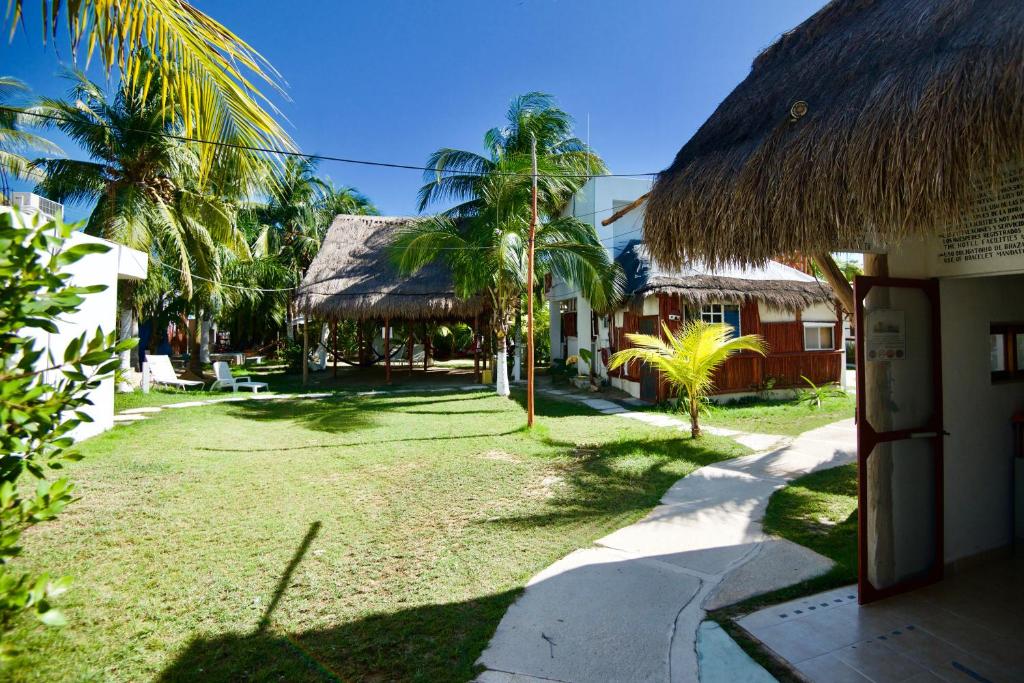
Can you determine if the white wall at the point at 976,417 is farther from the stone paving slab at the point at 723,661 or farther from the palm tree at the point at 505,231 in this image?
the palm tree at the point at 505,231

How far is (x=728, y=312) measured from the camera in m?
11.9

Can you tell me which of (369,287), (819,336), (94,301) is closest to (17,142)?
(94,301)

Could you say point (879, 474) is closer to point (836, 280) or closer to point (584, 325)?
point (836, 280)

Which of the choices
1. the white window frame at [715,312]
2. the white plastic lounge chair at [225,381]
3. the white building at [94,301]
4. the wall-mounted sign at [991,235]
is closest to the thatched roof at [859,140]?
the wall-mounted sign at [991,235]

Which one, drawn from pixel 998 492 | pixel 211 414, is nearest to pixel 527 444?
pixel 998 492

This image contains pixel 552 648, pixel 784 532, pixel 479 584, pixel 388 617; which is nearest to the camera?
pixel 552 648

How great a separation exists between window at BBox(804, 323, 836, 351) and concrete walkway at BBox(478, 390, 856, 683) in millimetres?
8968

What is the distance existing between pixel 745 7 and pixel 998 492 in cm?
695

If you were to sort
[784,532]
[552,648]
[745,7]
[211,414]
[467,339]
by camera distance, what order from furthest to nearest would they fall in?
[467,339] → [211,414] → [745,7] → [784,532] → [552,648]

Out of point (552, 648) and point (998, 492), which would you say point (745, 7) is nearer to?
point (998, 492)

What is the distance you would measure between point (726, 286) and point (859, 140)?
905cm

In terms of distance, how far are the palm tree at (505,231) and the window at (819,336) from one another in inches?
203

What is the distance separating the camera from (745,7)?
7.30 m

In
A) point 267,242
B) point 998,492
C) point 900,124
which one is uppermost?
point 267,242
